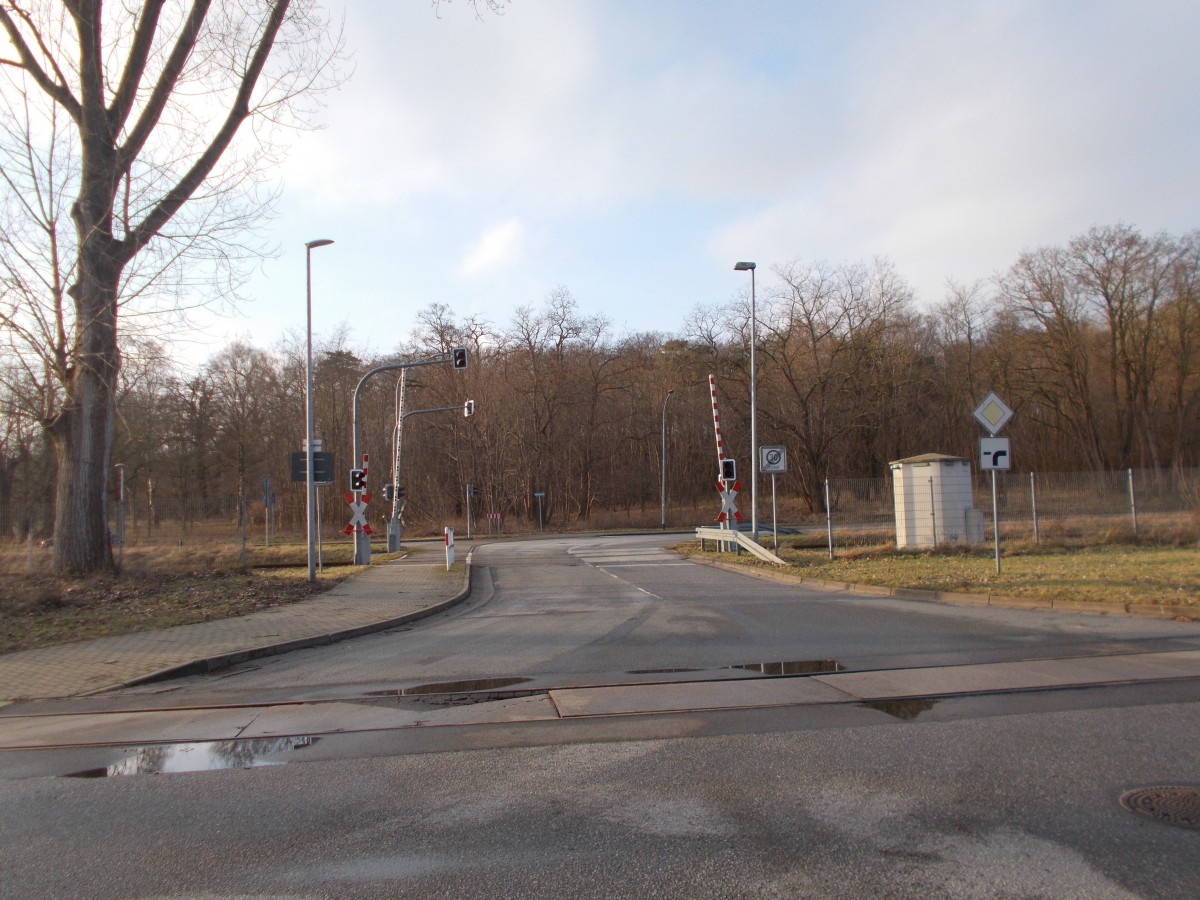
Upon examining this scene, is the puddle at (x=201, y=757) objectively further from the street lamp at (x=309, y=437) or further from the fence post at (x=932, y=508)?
the fence post at (x=932, y=508)

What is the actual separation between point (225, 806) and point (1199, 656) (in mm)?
9017

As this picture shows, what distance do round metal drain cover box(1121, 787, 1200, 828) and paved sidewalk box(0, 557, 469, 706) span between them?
8960 millimetres

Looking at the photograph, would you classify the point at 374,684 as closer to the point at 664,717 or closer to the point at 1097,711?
the point at 664,717

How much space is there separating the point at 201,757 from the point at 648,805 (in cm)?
A: 350

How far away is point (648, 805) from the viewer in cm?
485

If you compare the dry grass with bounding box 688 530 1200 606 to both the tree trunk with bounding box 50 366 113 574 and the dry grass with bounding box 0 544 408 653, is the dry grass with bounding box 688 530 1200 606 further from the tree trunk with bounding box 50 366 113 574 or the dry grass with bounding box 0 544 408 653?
the tree trunk with bounding box 50 366 113 574

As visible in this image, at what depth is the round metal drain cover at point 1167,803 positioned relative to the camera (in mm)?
4434

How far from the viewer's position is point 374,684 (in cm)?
875

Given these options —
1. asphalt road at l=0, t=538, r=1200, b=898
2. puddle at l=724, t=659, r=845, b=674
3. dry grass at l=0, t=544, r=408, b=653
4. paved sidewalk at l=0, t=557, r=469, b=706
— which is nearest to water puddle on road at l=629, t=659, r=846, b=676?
puddle at l=724, t=659, r=845, b=674

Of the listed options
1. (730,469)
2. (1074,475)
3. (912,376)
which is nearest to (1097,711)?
(730,469)

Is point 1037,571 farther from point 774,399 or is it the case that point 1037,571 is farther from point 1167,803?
point 774,399

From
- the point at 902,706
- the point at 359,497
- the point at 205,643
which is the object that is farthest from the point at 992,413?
the point at 359,497

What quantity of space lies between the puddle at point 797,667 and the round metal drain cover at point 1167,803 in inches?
152

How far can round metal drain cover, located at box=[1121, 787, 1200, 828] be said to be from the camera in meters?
4.43
